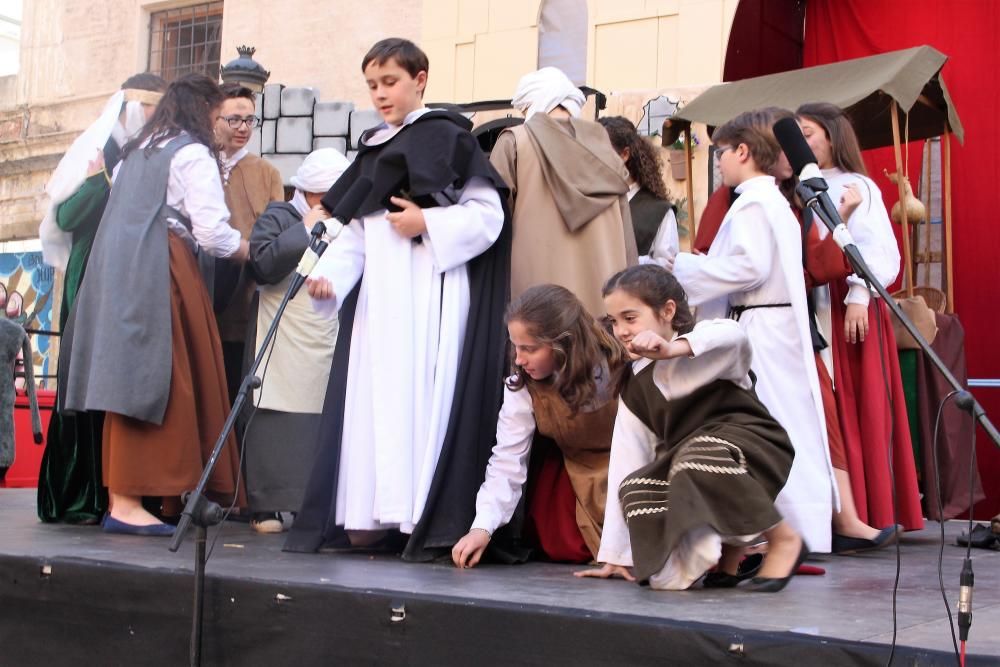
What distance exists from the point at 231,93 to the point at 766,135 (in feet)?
7.42

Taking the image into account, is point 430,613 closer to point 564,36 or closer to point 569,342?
point 569,342

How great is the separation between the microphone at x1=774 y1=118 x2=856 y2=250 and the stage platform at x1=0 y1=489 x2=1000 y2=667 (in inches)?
32.5

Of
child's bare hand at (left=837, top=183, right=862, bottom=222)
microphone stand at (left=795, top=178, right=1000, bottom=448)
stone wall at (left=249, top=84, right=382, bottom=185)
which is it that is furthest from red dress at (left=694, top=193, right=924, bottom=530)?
stone wall at (left=249, top=84, right=382, bottom=185)

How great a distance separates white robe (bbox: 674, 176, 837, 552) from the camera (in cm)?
417

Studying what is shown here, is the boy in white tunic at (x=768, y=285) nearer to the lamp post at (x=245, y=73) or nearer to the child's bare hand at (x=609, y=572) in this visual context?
the child's bare hand at (x=609, y=572)

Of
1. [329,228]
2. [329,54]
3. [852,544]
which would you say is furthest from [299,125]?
[329,228]

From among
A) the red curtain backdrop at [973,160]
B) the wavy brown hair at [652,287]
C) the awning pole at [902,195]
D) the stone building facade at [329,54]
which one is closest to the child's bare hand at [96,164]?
the wavy brown hair at [652,287]

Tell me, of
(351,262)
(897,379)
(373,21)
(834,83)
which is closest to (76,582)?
(351,262)

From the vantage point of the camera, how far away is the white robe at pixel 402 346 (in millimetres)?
3930

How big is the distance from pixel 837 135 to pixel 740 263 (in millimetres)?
932

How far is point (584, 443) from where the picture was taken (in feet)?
12.9

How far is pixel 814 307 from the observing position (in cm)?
467

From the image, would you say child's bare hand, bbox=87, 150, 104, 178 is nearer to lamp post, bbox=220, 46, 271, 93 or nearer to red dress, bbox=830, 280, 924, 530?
red dress, bbox=830, 280, 924, 530

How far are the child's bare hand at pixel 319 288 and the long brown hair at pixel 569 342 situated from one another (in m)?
0.58
